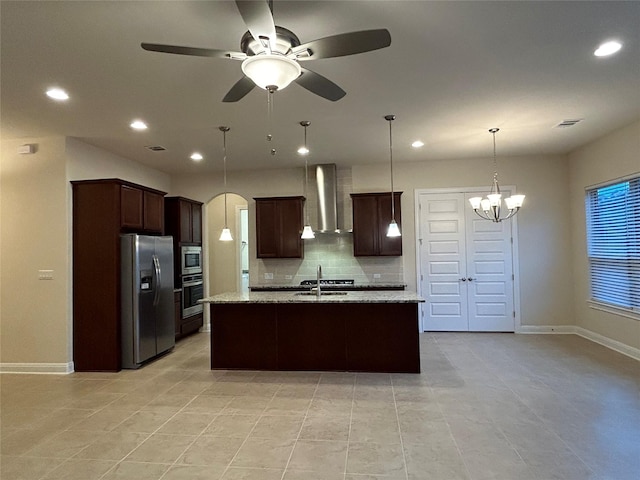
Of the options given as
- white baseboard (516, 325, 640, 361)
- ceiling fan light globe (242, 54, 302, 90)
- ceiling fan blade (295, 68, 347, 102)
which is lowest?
white baseboard (516, 325, 640, 361)

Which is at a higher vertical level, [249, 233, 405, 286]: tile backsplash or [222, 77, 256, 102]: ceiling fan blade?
[222, 77, 256, 102]: ceiling fan blade

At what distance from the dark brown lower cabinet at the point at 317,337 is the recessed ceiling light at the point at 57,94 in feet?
8.57

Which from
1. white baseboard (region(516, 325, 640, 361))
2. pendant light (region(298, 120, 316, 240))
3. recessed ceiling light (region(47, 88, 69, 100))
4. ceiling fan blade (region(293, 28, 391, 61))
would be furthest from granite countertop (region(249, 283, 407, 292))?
ceiling fan blade (region(293, 28, 391, 61))

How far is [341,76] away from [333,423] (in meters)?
2.87

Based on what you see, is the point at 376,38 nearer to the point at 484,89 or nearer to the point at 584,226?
the point at 484,89

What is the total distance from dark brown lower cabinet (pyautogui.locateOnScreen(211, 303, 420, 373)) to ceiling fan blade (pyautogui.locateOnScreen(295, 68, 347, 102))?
2.52m

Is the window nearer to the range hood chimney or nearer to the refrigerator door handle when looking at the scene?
the range hood chimney

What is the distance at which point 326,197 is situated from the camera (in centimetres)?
648

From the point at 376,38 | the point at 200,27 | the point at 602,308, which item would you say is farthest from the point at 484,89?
the point at 602,308

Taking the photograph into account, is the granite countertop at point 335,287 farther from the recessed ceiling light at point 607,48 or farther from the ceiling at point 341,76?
the recessed ceiling light at point 607,48

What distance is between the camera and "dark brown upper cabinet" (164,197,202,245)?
6352 millimetres

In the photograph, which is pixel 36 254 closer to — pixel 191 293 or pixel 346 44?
pixel 191 293

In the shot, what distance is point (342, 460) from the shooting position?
257 centimetres

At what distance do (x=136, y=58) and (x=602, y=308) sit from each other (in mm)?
6337
